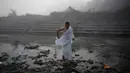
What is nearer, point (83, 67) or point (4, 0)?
point (83, 67)

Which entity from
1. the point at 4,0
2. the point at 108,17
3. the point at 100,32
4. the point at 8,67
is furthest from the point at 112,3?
the point at 4,0

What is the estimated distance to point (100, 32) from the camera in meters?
13.7

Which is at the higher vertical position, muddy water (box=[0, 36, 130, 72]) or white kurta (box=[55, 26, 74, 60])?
white kurta (box=[55, 26, 74, 60])

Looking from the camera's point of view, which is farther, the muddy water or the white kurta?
the muddy water

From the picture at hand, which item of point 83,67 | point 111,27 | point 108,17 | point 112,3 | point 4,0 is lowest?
point 83,67

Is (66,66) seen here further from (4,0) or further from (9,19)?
(4,0)

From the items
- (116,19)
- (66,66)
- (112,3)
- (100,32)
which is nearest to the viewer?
(66,66)

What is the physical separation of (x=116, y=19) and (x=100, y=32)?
188 inches

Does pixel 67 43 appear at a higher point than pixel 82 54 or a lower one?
higher

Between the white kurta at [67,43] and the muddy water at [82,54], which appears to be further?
the muddy water at [82,54]

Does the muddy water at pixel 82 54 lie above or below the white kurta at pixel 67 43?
below

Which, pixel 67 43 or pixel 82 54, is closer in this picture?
pixel 67 43

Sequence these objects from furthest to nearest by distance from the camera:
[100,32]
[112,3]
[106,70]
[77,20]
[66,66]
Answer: [112,3] < [77,20] < [100,32] < [66,66] < [106,70]

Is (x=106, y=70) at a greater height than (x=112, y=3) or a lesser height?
lesser
